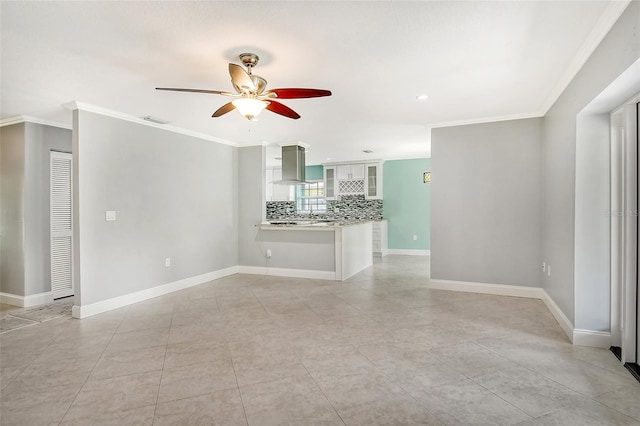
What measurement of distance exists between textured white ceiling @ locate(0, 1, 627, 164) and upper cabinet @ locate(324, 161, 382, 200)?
4.33 meters

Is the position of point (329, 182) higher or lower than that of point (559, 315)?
higher

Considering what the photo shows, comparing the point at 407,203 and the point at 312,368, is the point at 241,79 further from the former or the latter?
the point at 407,203

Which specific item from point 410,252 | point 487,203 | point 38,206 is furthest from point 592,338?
point 38,206

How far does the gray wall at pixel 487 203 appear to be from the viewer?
4320mm

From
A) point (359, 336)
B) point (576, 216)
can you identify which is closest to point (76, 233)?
point (359, 336)

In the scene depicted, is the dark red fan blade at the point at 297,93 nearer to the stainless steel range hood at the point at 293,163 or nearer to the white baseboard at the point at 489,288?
the white baseboard at the point at 489,288

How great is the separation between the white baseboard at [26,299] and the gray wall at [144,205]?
1.15 meters

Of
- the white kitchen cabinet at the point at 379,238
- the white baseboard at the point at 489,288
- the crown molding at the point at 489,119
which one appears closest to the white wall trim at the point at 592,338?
the white baseboard at the point at 489,288

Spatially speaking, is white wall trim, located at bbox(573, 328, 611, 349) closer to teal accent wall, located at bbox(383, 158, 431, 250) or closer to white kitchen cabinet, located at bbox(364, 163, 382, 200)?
teal accent wall, located at bbox(383, 158, 431, 250)

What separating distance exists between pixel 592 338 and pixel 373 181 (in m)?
6.03

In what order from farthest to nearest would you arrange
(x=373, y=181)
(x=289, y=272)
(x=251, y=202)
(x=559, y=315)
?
(x=373, y=181) → (x=251, y=202) → (x=289, y=272) → (x=559, y=315)

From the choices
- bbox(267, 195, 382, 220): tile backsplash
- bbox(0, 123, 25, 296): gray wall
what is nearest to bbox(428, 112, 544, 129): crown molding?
bbox(267, 195, 382, 220): tile backsplash

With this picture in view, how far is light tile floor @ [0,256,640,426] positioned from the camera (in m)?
1.95

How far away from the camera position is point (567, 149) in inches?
124
